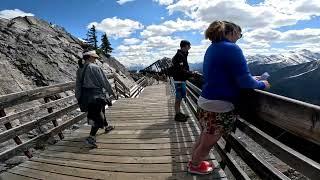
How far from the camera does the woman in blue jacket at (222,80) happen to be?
3758 mm

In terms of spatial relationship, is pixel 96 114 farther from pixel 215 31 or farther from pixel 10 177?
pixel 215 31

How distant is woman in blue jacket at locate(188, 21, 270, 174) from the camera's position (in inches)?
148

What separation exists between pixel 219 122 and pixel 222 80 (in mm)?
543

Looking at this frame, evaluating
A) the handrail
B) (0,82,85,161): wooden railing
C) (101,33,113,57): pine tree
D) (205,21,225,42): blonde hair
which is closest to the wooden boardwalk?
(0,82,85,161): wooden railing

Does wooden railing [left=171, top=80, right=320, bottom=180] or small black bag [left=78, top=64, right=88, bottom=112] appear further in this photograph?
small black bag [left=78, top=64, right=88, bottom=112]

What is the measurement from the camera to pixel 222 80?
3.95 m

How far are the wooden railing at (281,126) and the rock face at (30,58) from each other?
10.1 meters

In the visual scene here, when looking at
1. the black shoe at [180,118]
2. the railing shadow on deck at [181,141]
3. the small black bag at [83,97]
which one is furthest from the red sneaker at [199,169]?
the black shoe at [180,118]

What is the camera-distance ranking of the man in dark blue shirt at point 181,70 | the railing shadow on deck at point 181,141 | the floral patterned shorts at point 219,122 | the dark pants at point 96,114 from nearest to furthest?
the floral patterned shorts at point 219,122
the railing shadow on deck at point 181,141
the dark pants at point 96,114
the man in dark blue shirt at point 181,70

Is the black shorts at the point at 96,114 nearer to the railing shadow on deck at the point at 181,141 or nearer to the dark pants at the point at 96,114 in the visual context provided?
the dark pants at the point at 96,114

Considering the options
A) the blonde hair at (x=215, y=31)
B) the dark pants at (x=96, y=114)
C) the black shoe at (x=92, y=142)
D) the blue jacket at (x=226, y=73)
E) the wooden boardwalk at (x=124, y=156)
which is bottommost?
the wooden boardwalk at (x=124, y=156)

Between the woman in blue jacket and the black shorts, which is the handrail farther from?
the woman in blue jacket

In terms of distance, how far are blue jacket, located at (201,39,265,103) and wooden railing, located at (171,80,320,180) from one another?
0.23 meters

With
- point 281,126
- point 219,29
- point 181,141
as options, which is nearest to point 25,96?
point 181,141
